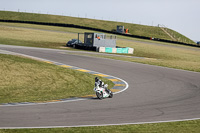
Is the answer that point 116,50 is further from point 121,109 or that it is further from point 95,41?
point 121,109

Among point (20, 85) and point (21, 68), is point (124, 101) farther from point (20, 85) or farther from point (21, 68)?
point (21, 68)

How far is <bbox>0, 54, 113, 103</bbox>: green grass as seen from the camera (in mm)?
17938

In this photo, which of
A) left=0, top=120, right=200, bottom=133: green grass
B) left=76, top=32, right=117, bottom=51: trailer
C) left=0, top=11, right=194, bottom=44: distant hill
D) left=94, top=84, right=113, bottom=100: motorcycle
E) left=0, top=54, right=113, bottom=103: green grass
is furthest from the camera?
left=0, top=11, right=194, bottom=44: distant hill

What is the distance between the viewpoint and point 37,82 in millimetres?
21234

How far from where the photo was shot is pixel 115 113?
44.9ft

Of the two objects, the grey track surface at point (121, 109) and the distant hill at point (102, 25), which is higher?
the distant hill at point (102, 25)

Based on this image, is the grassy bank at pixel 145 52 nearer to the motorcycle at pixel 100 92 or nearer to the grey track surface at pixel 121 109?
the grey track surface at pixel 121 109

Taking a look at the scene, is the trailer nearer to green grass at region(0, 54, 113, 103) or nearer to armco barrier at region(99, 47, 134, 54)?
→ armco barrier at region(99, 47, 134, 54)

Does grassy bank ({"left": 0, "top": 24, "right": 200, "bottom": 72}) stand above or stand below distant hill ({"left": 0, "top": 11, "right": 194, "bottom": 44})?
below

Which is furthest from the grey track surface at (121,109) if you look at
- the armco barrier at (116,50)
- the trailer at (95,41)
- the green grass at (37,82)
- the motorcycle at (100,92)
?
the trailer at (95,41)

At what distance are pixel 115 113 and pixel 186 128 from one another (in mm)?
3158

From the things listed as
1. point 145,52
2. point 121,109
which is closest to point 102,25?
point 145,52

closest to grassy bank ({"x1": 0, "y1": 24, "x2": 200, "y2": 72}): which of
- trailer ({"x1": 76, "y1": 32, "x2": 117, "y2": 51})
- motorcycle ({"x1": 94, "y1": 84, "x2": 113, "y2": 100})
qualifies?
trailer ({"x1": 76, "y1": 32, "x2": 117, "y2": 51})

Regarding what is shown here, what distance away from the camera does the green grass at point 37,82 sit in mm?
17938
